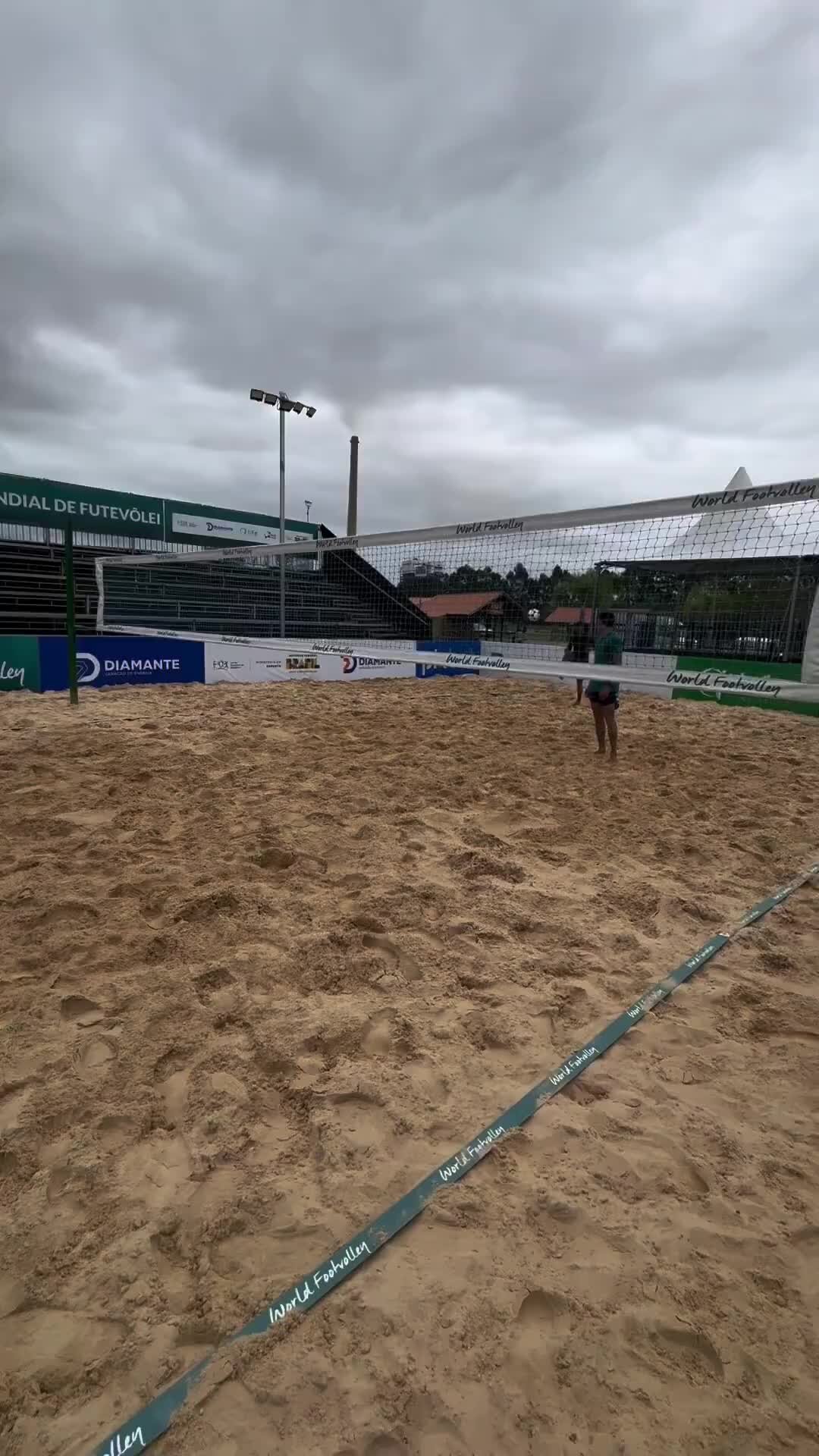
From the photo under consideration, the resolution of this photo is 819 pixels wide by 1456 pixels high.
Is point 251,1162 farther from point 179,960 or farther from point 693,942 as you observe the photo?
point 693,942

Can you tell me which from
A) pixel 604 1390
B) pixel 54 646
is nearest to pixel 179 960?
pixel 604 1390

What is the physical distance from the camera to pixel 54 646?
9.73 meters

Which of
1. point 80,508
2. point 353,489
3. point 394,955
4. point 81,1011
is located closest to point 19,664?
point 80,508

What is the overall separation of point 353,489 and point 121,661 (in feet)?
68.0

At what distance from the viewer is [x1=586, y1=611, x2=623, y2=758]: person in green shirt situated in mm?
6164

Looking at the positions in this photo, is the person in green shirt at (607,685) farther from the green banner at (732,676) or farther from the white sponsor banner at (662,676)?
the green banner at (732,676)

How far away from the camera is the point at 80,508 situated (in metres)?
13.7

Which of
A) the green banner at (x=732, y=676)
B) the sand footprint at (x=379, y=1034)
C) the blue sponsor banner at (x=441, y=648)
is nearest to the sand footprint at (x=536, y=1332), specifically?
the sand footprint at (x=379, y=1034)

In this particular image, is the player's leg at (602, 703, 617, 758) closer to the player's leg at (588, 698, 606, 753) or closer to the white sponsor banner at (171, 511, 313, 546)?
the player's leg at (588, 698, 606, 753)

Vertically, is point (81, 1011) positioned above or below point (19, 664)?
below

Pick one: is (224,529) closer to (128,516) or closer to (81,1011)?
(128,516)

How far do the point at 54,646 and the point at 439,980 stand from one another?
9143 millimetres

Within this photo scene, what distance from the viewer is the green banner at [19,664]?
947cm

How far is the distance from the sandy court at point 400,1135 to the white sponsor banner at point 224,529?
1225cm
